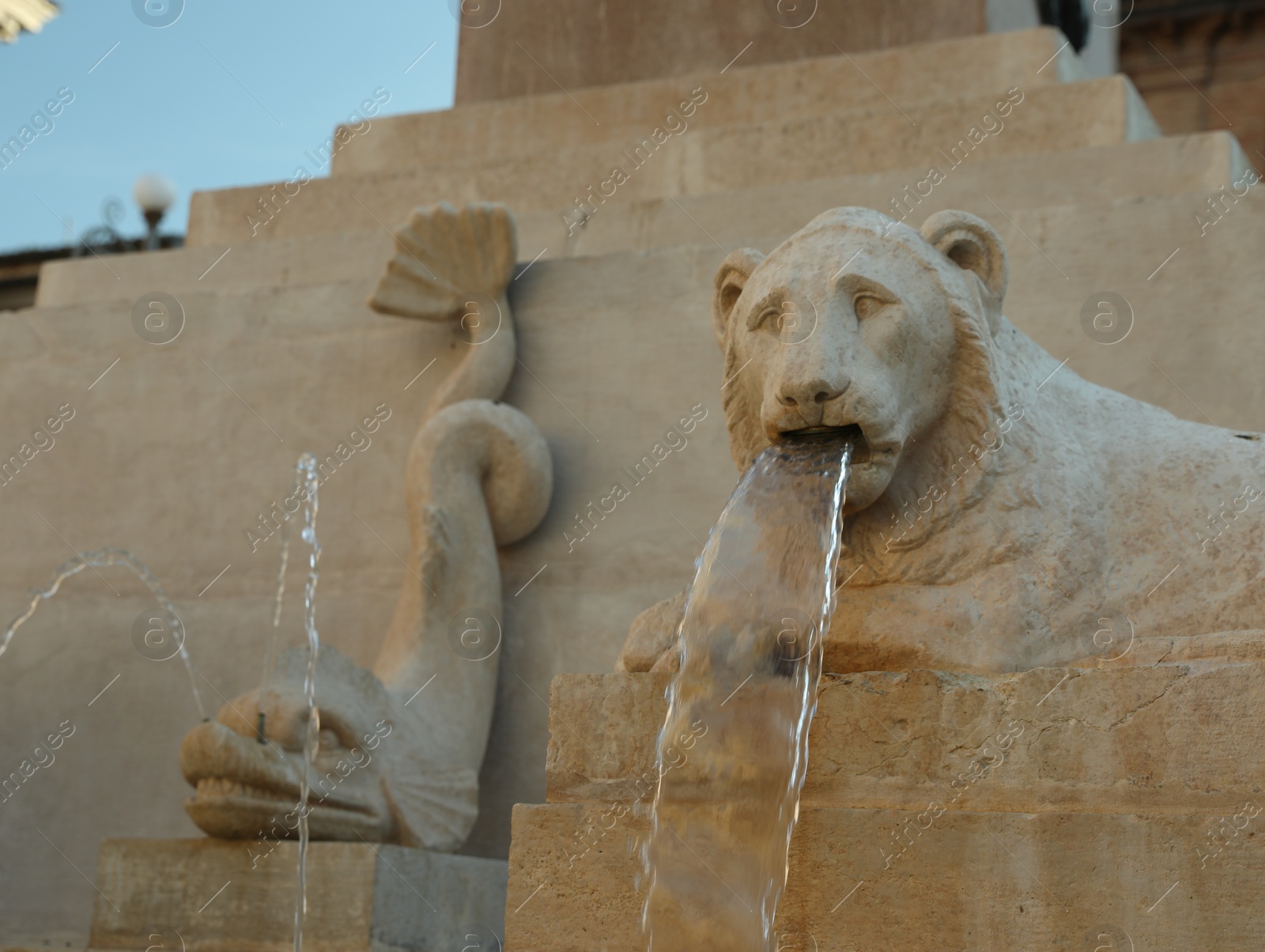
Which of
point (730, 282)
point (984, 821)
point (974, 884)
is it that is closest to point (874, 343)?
point (730, 282)

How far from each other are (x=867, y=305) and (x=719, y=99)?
352cm

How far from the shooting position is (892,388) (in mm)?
3566

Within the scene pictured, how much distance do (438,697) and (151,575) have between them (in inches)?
59.8

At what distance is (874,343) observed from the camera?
358cm

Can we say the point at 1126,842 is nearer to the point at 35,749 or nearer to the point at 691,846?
the point at 691,846

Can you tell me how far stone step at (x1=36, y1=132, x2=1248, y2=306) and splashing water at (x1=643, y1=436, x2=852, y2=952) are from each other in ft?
8.47

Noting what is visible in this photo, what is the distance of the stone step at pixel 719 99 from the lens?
6562 millimetres

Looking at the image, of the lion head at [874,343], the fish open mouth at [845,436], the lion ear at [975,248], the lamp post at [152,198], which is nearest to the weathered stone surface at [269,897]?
the lion head at [874,343]

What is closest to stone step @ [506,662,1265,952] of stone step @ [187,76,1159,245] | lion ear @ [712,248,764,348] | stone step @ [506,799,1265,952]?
stone step @ [506,799,1265,952]

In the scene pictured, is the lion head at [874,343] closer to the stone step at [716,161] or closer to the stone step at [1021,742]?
the stone step at [1021,742]

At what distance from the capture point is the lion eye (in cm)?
360

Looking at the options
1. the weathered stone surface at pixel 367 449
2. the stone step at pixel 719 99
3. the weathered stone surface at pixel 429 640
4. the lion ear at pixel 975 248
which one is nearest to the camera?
the lion ear at pixel 975 248

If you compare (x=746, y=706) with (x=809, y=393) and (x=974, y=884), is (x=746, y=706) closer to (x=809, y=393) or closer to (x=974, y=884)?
(x=974, y=884)

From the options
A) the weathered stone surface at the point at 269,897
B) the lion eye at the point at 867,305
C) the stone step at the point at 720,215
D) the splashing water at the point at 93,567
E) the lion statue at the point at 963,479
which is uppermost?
the stone step at the point at 720,215
